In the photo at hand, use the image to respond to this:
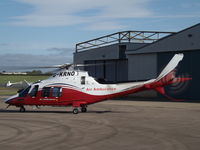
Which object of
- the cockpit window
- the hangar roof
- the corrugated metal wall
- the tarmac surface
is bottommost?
the tarmac surface

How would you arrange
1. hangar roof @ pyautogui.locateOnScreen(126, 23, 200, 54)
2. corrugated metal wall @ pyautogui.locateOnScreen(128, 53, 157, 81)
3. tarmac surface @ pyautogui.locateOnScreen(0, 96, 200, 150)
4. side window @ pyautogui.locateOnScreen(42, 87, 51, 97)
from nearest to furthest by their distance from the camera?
tarmac surface @ pyautogui.locateOnScreen(0, 96, 200, 150), side window @ pyautogui.locateOnScreen(42, 87, 51, 97), hangar roof @ pyautogui.locateOnScreen(126, 23, 200, 54), corrugated metal wall @ pyautogui.locateOnScreen(128, 53, 157, 81)

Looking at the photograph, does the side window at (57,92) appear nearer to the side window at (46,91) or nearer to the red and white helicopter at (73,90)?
the red and white helicopter at (73,90)

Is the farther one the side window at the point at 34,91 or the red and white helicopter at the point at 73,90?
the side window at the point at 34,91

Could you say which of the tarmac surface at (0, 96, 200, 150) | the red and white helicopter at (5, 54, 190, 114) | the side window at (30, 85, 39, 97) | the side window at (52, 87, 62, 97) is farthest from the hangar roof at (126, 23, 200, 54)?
the tarmac surface at (0, 96, 200, 150)

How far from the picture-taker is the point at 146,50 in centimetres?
4216

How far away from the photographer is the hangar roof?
37281 millimetres

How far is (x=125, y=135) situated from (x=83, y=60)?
3974 cm

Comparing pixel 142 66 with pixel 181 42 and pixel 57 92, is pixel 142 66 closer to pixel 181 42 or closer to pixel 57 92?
pixel 181 42

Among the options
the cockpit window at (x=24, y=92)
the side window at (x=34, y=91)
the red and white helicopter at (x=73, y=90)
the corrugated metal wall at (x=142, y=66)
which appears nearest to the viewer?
the red and white helicopter at (x=73, y=90)

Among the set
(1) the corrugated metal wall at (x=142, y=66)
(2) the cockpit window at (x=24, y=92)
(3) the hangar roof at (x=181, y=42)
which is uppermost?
(3) the hangar roof at (x=181, y=42)

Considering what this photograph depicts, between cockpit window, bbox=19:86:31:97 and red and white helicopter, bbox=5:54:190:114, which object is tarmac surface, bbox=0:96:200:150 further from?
cockpit window, bbox=19:86:31:97

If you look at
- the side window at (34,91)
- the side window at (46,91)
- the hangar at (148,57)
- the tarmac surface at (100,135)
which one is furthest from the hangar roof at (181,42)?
the tarmac surface at (100,135)

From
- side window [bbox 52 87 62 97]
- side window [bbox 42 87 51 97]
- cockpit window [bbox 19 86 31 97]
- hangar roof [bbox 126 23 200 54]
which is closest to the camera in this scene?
side window [bbox 52 87 62 97]

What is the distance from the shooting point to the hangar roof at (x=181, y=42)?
37281 mm
